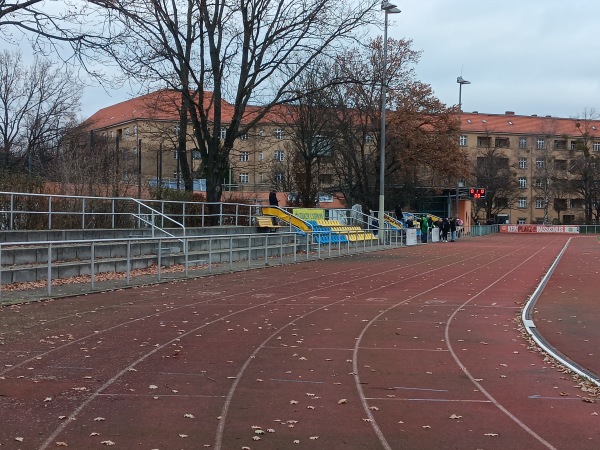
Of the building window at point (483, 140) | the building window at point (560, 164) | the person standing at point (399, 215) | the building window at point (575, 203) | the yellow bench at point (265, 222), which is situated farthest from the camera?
the building window at point (483, 140)

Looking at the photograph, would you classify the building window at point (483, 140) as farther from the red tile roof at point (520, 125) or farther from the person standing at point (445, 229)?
the person standing at point (445, 229)

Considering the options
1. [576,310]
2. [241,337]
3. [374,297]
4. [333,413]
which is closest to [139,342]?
[241,337]

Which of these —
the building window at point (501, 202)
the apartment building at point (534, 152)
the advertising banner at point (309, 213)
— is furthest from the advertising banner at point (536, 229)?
the advertising banner at point (309, 213)

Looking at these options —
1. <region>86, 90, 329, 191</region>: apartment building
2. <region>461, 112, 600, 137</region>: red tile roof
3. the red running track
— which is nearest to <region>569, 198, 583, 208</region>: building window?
<region>461, 112, 600, 137</region>: red tile roof

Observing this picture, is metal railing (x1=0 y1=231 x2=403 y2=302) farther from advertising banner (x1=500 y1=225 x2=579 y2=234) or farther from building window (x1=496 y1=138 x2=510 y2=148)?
building window (x1=496 y1=138 x2=510 y2=148)

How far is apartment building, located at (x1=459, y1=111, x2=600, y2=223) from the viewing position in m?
97.6

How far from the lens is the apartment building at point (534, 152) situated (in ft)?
320

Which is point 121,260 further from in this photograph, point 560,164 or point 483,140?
point 560,164

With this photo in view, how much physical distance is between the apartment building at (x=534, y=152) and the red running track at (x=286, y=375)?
87412 millimetres

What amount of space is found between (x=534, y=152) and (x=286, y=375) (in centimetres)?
10189

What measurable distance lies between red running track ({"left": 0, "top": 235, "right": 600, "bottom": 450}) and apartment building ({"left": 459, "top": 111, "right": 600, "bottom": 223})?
87.4m

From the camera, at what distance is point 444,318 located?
12203mm

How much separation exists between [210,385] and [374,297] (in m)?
8.56

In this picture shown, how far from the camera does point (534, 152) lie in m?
103
